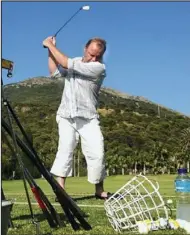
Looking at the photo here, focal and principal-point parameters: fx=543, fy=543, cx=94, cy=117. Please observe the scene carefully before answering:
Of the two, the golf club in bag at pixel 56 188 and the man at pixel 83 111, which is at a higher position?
the man at pixel 83 111

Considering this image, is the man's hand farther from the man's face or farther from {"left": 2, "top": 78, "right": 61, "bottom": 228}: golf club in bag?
{"left": 2, "top": 78, "right": 61, "bottom": 228}: golf club in bag

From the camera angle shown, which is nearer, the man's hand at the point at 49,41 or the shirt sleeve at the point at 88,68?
the man's hand at the point at 49,41

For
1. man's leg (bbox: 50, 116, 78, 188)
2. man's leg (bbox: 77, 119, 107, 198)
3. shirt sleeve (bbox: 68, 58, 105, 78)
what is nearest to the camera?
shirt sleeve (bbox: 68, 58, 105, 78)

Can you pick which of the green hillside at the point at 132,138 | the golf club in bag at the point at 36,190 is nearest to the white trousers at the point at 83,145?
the golf club in bag at the point at 36,190

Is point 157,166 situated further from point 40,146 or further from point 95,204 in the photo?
point 95,204

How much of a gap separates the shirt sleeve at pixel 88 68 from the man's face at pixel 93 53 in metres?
0.22

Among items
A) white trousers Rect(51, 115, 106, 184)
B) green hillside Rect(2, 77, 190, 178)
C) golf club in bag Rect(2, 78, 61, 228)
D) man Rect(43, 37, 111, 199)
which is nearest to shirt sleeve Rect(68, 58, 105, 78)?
man Rect(43, 37, 111, 199)

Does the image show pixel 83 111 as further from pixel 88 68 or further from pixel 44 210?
pixel 44 210

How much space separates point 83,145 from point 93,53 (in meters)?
1.27

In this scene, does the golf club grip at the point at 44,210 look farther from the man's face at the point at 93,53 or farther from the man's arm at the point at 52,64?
the man's face at the point at 93,53

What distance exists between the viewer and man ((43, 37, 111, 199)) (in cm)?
627

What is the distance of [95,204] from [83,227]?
2361 mm

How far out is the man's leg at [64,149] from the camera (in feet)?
23.5

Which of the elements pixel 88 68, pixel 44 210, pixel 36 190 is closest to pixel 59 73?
pixel 88 68
